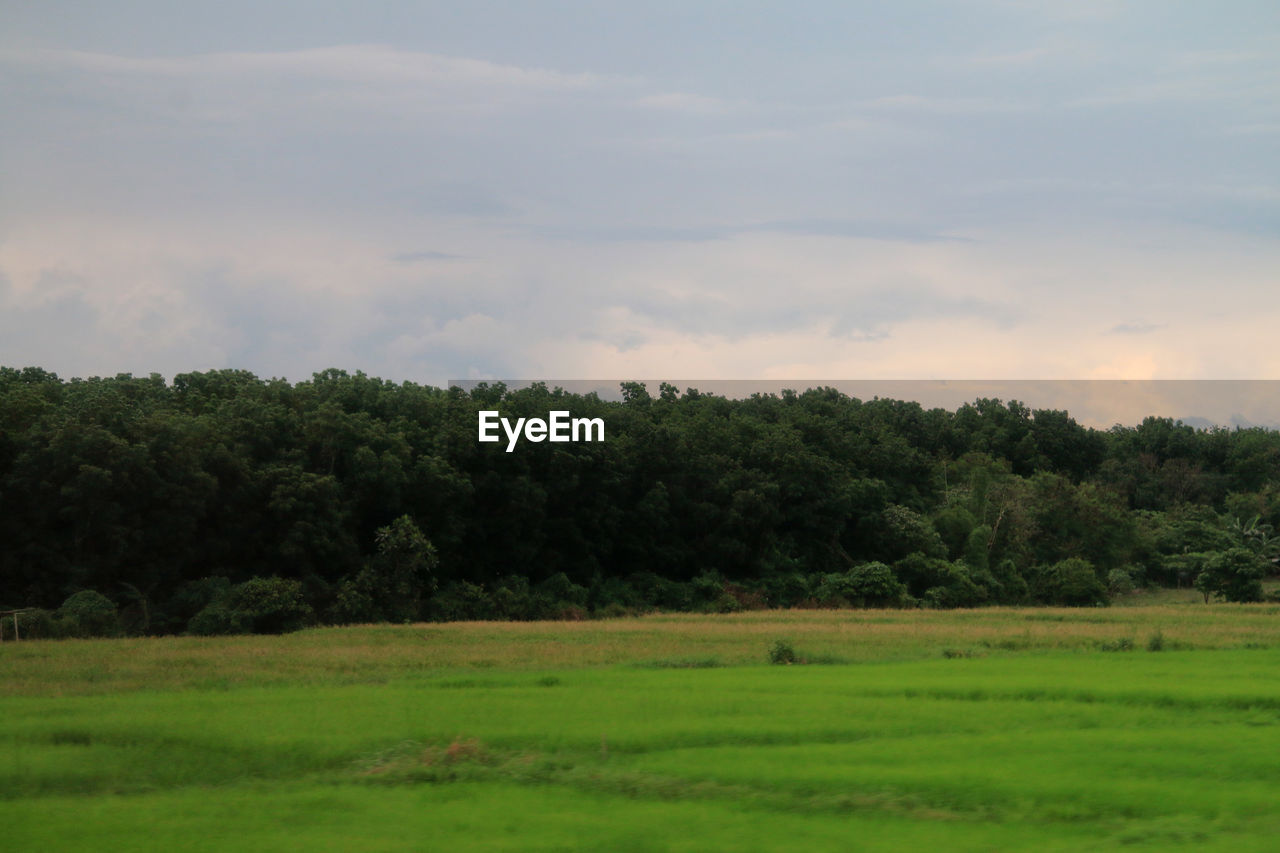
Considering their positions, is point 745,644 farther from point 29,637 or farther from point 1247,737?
point 29,637

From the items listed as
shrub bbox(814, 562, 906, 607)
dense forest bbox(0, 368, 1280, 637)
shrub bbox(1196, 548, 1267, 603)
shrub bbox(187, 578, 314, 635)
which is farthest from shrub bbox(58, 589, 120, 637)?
shrub bbox(1196, 548, 1267, 603)

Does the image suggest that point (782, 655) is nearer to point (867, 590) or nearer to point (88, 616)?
point (88, 616)

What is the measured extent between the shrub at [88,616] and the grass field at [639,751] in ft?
24.9

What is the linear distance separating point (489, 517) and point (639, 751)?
36.4 meters

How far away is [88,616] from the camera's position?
3519 centimetres

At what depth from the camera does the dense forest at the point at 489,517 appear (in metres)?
38.3

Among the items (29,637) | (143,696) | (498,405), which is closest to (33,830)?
(143,696)

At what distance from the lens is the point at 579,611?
157 ft

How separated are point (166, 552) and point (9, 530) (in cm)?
534

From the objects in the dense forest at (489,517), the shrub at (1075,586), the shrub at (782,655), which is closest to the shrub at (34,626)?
the dense forest at (489,517)

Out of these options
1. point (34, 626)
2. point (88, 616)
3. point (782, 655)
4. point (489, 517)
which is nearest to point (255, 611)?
point (88, 616)

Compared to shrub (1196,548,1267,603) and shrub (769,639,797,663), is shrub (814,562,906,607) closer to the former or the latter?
shrub (1196,548,1267,603)

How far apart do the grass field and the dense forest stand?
1245 centimetres

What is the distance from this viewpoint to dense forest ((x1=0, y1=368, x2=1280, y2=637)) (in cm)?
3834
